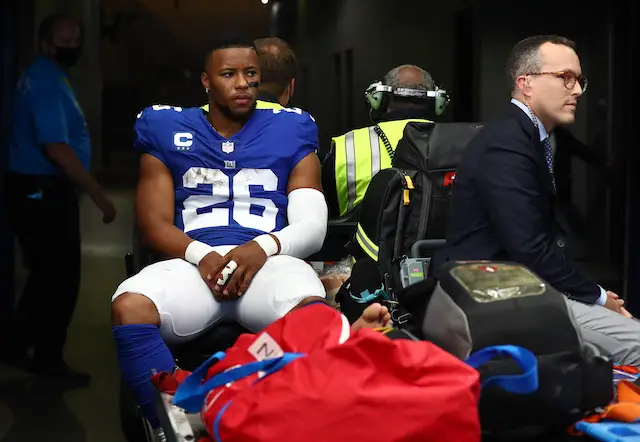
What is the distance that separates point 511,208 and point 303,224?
2.21 feet

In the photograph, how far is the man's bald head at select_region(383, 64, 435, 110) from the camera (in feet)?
12.1

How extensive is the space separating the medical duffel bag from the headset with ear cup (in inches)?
63.5

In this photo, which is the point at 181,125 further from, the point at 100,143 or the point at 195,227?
the point at 100,143

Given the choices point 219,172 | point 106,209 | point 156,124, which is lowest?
point 106,209

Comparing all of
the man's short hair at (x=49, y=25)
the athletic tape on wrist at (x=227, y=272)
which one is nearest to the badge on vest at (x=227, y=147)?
the athletic tape on wrist at (x=227, y=272)

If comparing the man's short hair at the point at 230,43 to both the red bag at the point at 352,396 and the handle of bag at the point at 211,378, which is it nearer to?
the handle of bag at the point at 211,378

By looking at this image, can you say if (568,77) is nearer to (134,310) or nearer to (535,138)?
(535,138)

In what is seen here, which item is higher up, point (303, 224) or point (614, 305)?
point (303, 224)

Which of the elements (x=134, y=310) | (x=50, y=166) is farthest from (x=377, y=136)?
(x=50, y=166)

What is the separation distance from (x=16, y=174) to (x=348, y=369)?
2.77 metres

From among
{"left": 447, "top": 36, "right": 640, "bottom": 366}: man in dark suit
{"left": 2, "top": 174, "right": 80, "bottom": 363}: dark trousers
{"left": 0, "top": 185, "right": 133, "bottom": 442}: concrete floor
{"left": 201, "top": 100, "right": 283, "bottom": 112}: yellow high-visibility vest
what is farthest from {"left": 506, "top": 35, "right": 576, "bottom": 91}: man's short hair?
{"left": 2, "top": 174, "right": 80, "bottom": 363}: dark trousers

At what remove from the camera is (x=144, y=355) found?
2693mm

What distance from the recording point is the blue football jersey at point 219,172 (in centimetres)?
311

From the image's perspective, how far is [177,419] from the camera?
2.23 m
